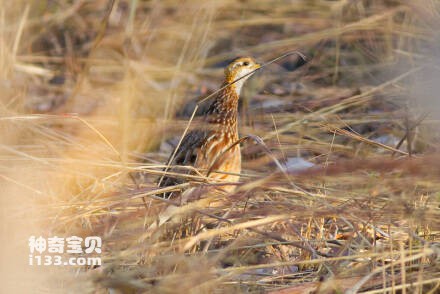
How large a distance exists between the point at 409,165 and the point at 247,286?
0.98 metres

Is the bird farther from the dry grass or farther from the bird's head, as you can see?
the dry grass

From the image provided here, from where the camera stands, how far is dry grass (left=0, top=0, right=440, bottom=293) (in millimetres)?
3193

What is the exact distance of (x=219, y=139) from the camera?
470 centimetres

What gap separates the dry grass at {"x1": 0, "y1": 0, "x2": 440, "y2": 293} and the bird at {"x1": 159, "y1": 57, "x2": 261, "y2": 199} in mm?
234

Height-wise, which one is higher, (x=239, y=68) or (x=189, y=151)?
(x=239, y=68)

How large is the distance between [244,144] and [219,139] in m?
0.95

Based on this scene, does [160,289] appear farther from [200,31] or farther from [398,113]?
[200,31]

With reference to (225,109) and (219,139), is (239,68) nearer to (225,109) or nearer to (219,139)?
(225,109)

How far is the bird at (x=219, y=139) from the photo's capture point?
14.6ft

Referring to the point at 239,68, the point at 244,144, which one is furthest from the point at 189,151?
the point at 244,144

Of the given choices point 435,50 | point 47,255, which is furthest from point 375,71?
point 47,255

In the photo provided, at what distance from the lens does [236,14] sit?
754 cm

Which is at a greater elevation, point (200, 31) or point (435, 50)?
point (200, 31)

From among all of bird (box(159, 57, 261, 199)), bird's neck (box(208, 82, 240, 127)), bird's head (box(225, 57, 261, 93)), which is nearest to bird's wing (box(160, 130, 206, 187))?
bird (box(159, 57, 261, 199))
